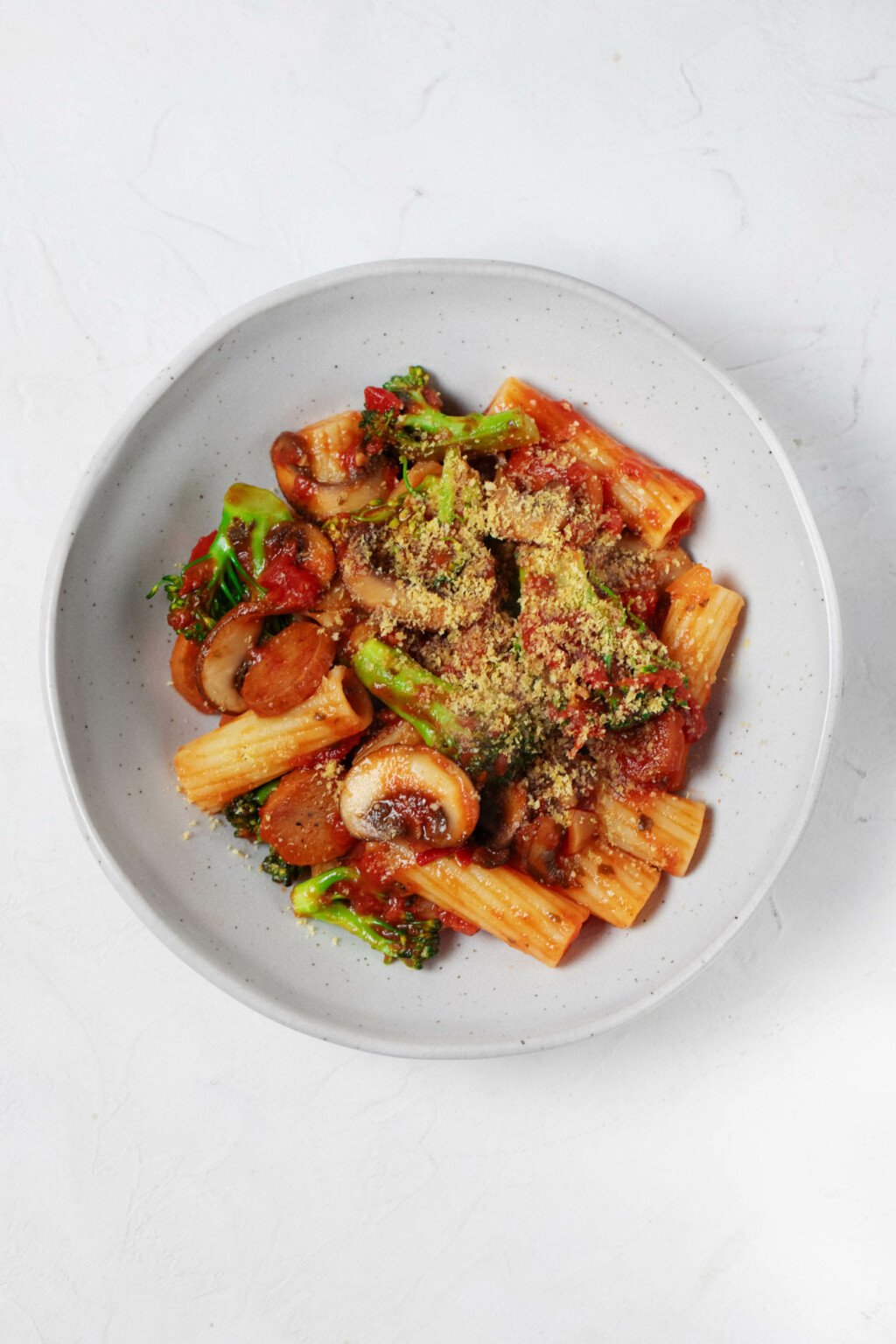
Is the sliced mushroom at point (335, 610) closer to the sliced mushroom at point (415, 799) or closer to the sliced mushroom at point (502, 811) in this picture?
the sliced mushroom at point (415, 799)

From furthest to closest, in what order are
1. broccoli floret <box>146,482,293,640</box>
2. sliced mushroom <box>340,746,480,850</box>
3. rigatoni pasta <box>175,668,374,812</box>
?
broccoli floret <box>146,482,293,640</box>, rigatoni pasta <box>175,668,374,812</box>, sliced mushroom <box>340,746,480,850</box>

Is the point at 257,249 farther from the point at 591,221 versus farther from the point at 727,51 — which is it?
the point at 727,51

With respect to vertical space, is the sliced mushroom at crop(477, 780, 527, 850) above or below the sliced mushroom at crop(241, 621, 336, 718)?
below

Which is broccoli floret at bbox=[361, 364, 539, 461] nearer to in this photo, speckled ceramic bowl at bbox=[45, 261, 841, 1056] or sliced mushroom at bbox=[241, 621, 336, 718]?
speckled ceramic bowl at bbox=[45, 261, 841, 1056]

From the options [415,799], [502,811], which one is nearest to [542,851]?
[502,811]

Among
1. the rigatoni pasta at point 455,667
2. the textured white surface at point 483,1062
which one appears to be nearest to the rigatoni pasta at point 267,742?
the rigatoni pasta at point 455,667

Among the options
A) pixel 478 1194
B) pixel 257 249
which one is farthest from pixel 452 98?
pixel 478 1194

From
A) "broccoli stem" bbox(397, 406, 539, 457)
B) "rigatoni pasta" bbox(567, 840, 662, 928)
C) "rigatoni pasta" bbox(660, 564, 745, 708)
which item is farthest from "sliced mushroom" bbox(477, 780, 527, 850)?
"broccoli stem" bbox(397, 406, 539, 457)
